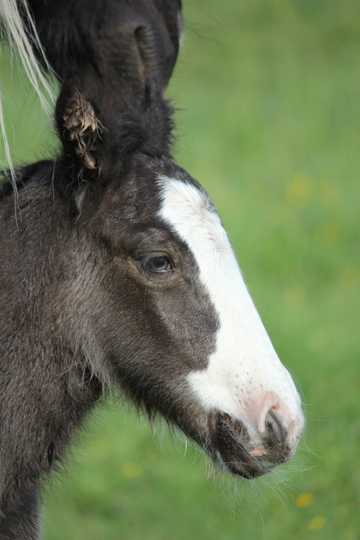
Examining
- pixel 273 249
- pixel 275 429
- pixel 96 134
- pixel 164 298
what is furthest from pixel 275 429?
pixel 273 249

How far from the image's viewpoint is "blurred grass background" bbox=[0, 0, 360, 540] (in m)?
3.50

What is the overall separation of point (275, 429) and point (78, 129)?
51.1 inches

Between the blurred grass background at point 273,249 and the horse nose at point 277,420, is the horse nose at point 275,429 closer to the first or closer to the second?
the horse nose at point 277,420

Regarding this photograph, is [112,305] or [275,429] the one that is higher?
[112,305]

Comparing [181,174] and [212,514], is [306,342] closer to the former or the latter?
[212,514]

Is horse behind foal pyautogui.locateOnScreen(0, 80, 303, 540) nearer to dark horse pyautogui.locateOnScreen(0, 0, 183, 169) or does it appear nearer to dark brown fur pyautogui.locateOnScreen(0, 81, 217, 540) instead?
dark brown fur pyautogui.locateOnScreen(0, 81, 217, 540)

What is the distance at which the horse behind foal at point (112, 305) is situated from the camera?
2.18 meters

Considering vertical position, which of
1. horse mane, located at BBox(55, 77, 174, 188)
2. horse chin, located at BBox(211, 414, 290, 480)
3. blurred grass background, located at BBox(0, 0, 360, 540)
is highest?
horse mane, located at BBox(55, 77, 174, 188)

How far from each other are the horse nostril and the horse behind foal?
68mm

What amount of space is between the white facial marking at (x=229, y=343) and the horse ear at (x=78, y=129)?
284 millimetres

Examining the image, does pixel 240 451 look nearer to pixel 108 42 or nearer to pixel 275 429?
pixel 275 429

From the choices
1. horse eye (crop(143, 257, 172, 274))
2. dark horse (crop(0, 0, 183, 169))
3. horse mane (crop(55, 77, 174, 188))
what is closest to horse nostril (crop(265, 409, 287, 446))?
horse eye (crop(143, 257, 172, 274))

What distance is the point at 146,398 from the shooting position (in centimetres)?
239

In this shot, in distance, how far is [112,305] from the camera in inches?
89.4
